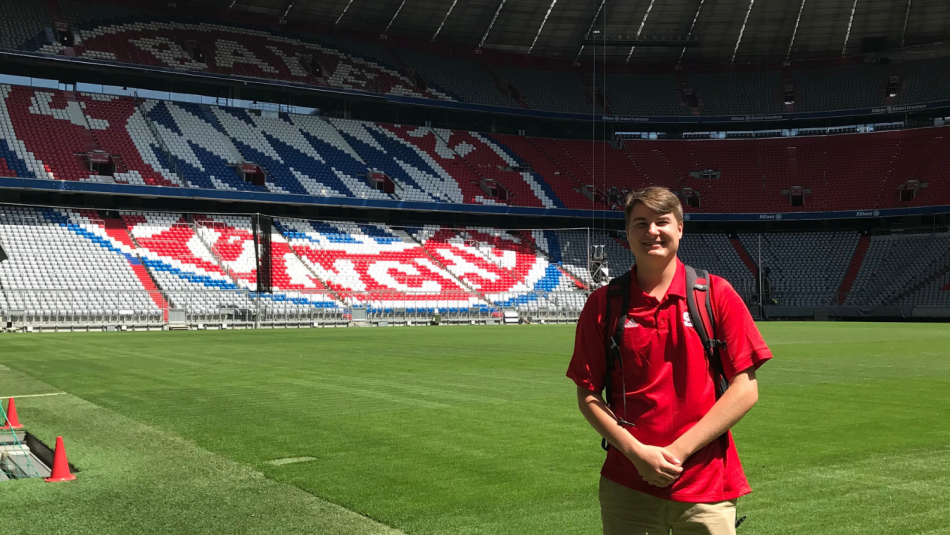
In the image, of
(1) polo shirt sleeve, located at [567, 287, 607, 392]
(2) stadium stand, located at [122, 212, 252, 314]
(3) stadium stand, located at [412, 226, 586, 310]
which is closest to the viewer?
(1) polo shirt sleeve, located at [567, 287, 607, 392]

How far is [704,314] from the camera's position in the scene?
10.9 ft

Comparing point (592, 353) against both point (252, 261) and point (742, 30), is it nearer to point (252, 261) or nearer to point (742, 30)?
point (252, 261)

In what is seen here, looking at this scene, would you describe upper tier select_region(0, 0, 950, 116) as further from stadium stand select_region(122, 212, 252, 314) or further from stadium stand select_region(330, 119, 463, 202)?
stadium stand select_region(122, 212, 252, 314)

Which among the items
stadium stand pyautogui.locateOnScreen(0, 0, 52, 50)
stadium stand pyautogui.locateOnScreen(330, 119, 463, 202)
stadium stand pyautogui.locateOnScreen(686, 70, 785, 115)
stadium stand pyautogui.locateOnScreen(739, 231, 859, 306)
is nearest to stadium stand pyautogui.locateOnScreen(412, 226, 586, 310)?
stadium stand pyautogui.locateOnScreen(330, 119, 463, 202)

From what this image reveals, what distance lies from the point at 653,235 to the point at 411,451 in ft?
19.7

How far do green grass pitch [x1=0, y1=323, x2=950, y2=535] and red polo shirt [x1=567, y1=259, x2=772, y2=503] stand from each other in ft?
9.15

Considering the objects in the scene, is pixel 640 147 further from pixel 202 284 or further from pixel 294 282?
pixel 202 284

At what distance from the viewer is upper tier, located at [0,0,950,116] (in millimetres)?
52878

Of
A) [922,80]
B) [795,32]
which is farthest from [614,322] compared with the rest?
[922,80]

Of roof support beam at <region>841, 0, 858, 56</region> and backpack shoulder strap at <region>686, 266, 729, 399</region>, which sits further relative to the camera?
roof support beam at <region>841, 0, 858, 56</region>

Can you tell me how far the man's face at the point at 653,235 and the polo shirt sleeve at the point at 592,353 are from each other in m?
0.27

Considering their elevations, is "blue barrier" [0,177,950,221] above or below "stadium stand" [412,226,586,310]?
above

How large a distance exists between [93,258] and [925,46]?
60842 millimetres

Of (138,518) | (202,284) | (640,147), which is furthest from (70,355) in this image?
(640,147)
